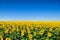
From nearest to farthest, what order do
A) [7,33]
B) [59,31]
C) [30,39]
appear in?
[30,39] → [7,33] → [59,31]

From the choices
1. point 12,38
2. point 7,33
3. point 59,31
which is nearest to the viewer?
point 12,38

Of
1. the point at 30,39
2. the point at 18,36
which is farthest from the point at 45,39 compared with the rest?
the point at 18,36

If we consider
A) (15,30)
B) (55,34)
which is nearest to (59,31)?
(55,34)

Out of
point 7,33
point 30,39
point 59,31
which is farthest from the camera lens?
point 59,31

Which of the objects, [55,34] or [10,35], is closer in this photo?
[10,35]

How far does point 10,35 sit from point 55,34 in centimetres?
240

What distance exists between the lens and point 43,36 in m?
10.4

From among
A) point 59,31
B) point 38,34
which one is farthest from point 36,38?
point 59,31

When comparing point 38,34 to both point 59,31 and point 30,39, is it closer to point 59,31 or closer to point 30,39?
point 30,39

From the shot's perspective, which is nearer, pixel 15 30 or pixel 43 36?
pixel 43 36

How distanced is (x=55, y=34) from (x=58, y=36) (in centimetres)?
34

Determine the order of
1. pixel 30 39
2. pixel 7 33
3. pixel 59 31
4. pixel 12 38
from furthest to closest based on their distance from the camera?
pixel 59 31, pixel 7 33, pixel 12 38, pixel 30 39

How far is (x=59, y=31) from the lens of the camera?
11.8 metres

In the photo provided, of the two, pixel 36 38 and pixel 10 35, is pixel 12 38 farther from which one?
pixel 36 38
